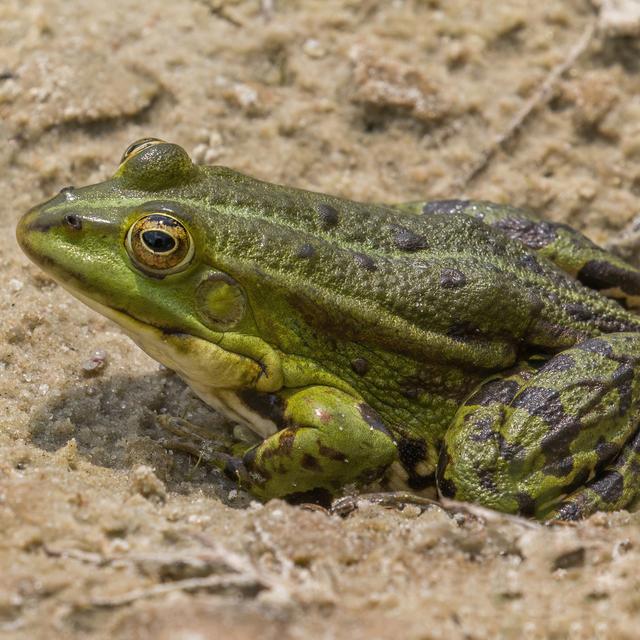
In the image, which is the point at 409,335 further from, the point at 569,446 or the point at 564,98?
the point at 564,98

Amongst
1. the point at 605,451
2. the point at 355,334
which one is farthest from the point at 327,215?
the point at 605,451

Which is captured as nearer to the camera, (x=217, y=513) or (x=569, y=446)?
(x=217, y=513)

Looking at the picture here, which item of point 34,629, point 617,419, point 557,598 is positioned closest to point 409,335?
point 617,419

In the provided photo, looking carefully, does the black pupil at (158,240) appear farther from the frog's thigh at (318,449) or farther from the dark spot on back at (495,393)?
→ the dark spot on back at (495,393)

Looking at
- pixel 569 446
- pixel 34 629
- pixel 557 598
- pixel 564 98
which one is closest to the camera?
pixel 34 629

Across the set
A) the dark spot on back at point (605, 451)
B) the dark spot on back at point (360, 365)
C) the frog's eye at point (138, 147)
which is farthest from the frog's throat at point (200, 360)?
the dark spot on back at point (605, 451)

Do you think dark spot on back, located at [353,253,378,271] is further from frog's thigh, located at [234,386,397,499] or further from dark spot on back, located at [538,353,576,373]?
dark spot on back, located at [538,353,576,373]
